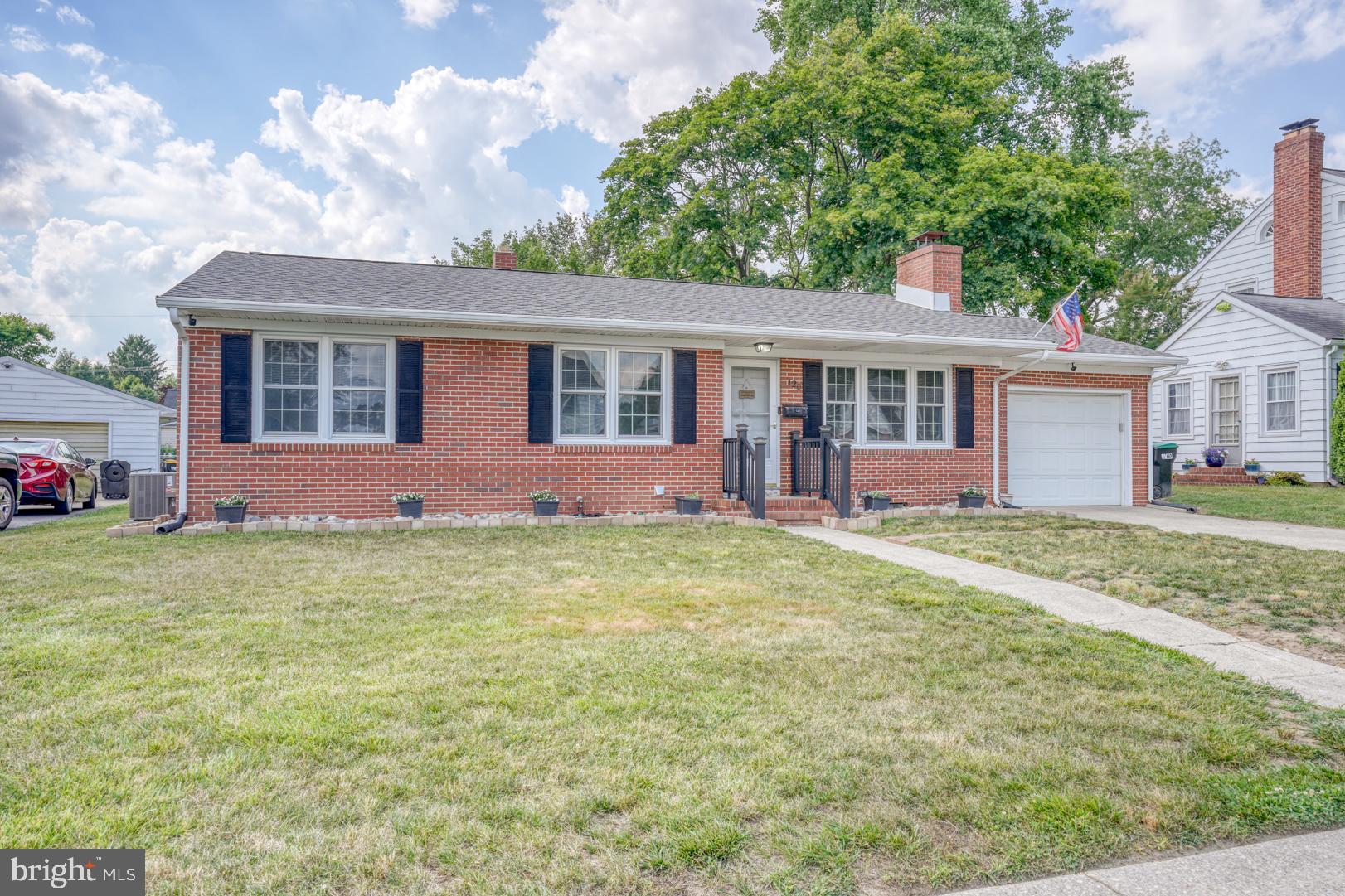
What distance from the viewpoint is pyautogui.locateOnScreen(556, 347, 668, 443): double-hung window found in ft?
34.6

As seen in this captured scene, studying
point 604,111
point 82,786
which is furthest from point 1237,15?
point 82,786

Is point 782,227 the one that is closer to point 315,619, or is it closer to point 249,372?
point 249,372

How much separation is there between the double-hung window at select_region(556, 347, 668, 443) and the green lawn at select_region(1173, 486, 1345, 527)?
874 cm

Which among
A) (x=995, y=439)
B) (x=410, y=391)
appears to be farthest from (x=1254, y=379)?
(x=410, y=391)

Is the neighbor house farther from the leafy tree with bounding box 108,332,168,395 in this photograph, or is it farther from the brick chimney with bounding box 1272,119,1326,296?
the leafy tree with bounding box 108,332,168,395

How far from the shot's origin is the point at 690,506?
1045 cm

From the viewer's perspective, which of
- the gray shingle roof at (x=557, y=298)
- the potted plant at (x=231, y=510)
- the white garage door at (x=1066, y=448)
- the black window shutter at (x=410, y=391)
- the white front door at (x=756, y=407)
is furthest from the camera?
the white garage door at (x=1066, y=448)

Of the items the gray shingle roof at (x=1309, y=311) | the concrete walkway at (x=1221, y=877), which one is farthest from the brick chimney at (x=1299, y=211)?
the concrete walkway at (x=1221, y=877)

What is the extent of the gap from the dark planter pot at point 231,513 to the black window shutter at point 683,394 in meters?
5.43

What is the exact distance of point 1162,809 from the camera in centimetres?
245

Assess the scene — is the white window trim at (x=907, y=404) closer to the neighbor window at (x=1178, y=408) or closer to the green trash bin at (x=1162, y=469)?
the green trash bin at (x=1162, y=469)

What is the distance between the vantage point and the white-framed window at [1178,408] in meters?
19.2

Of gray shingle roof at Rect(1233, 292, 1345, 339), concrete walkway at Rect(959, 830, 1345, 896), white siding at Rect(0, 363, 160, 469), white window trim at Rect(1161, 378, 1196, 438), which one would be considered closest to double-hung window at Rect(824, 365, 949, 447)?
concrete walkway at Rect(959, 830, 1345, 896)

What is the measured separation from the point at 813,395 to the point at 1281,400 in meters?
12.3
